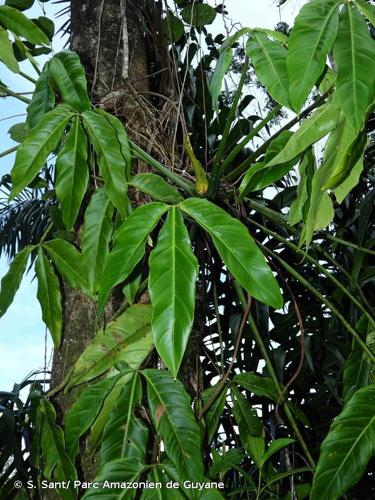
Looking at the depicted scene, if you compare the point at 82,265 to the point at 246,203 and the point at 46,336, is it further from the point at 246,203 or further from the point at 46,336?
the point at 246,203

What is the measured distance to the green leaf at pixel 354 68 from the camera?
20.7 inches

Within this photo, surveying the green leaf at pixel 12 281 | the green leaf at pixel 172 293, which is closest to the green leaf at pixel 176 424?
the green leaf at pixel 172 293

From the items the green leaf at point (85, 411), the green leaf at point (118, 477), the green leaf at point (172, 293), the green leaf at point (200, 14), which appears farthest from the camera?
the green leaf at point (200, 14)

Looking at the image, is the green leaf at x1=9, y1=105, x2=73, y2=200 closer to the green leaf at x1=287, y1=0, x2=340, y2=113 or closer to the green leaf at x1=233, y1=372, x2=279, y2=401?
the green leaf at x1=287, y1=0, x2=340, y2=113

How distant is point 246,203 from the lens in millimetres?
1003

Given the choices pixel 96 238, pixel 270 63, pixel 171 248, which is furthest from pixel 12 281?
pixel 270 63

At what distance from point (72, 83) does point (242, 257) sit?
37 centimetres

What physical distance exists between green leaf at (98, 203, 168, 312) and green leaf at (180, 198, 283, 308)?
0.20ft

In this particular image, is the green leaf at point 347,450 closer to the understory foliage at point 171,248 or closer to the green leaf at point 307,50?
the understory foliage at point 171,248

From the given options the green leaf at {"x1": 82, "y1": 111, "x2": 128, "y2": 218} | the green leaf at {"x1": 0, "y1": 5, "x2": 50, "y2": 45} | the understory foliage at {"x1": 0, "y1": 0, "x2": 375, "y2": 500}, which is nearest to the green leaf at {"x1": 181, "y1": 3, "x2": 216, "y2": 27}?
the understory foliage at {"x1": 0, "y1": 0, "x2": 375, "y2": 500}

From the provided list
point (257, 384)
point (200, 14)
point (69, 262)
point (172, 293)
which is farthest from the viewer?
point (200, 14)

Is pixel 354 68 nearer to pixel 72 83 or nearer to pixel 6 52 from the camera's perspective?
pixel 72 83

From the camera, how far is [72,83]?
75 cm

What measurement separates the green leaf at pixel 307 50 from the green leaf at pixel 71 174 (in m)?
0.31
